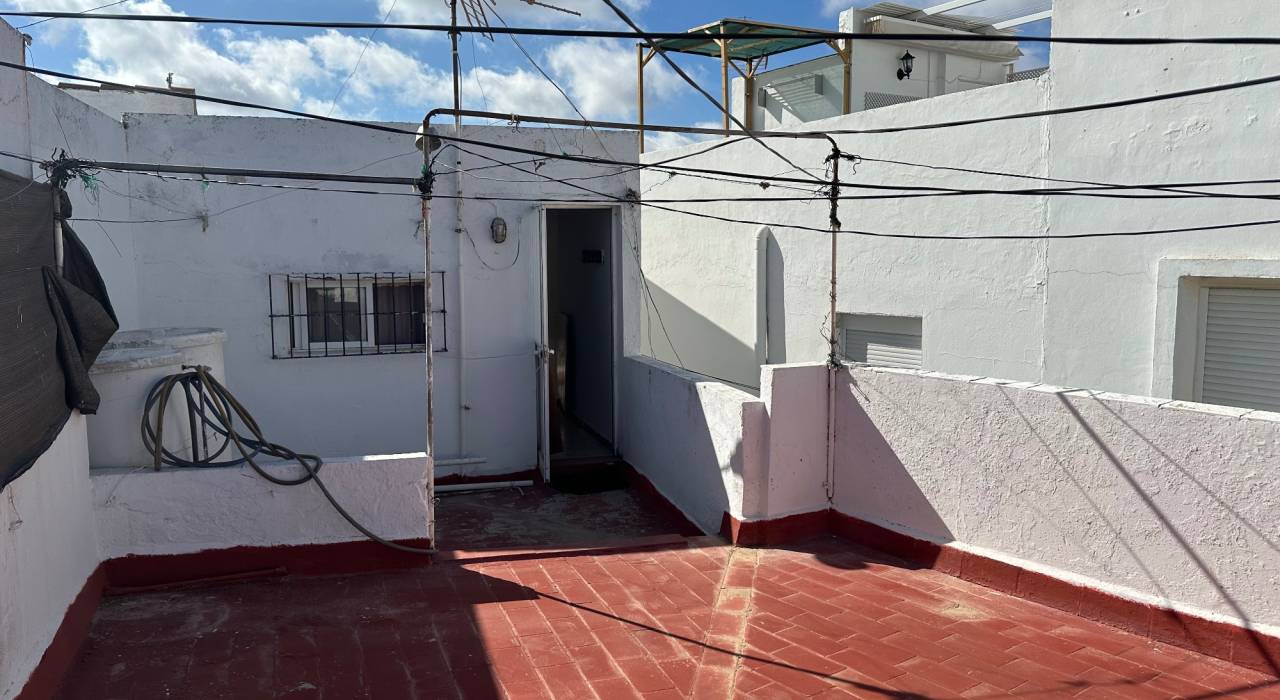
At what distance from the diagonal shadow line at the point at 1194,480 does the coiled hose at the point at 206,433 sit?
4.34 meters

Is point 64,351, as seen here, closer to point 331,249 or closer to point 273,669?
point 273,669

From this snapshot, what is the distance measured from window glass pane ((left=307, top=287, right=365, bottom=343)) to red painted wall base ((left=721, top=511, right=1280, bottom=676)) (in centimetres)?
464

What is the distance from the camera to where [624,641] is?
15.6 ft

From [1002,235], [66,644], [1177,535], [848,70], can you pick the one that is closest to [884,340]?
[1002,235]

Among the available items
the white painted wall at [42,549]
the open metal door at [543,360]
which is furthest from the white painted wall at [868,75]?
the white painted wall at [42,549]

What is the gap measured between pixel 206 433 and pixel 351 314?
328cm

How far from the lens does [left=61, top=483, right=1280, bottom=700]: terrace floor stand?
4219 mm

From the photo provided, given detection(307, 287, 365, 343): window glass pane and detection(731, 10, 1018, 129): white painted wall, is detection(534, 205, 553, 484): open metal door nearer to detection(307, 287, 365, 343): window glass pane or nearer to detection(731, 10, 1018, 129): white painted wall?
detection(307, 287, 365, 343): window glass pane

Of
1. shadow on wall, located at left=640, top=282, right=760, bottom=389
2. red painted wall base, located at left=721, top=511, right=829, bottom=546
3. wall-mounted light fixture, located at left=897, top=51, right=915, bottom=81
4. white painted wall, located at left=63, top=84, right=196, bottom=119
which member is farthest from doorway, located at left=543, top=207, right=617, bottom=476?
wall-mounted light fixture, located at left=897, top=51, right=915, bottom=81

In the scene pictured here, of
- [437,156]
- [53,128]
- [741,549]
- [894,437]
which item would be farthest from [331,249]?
[894,437]

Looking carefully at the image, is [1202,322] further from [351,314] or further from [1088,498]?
[351,314]

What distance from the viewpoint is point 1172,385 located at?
283 inches

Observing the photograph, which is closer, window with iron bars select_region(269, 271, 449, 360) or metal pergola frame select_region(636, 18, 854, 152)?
window with iron bars select_region(269, 271, 449, 360)

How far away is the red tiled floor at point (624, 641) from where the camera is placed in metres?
4.22
